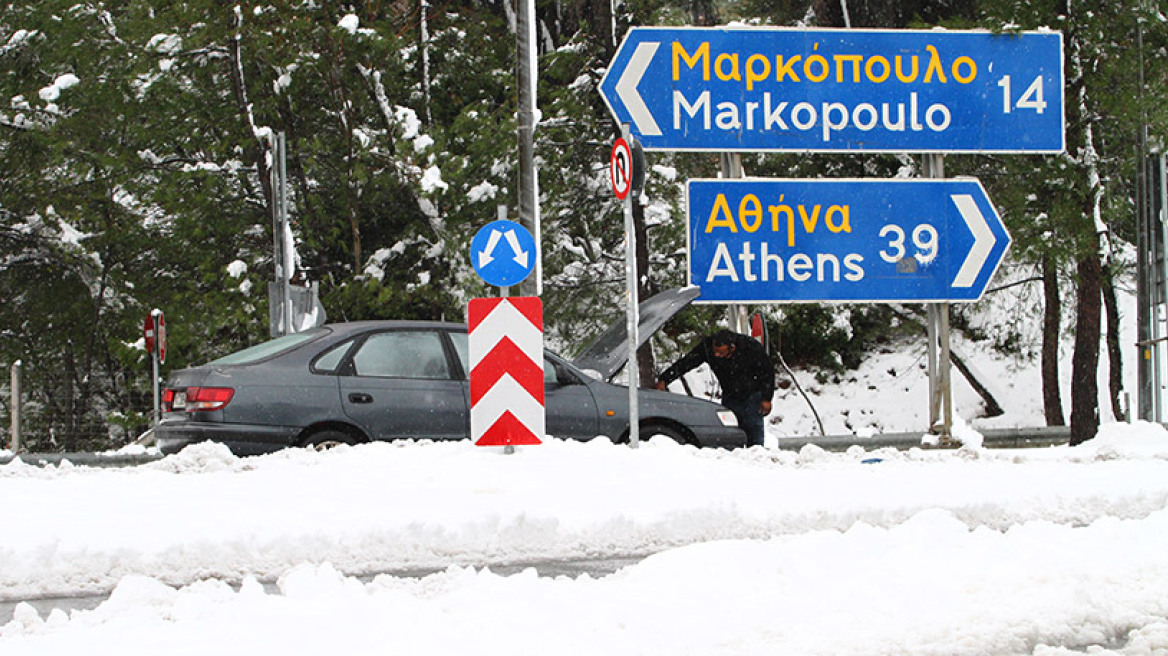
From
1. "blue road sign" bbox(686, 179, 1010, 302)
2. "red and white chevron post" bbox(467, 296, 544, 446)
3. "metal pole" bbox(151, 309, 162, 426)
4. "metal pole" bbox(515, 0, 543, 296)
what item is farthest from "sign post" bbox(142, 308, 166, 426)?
"red and white chevron post" bbox(467, 296, 544, 446)

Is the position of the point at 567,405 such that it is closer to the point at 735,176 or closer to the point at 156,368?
the point at 735,176

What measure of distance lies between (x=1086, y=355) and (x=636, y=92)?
9.10 metres

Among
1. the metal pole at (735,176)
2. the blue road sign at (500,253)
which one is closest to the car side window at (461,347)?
the blue road sign at (500,253)

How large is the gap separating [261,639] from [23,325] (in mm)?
27649

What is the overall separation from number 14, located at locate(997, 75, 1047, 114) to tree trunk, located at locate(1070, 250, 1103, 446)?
495 centimetres

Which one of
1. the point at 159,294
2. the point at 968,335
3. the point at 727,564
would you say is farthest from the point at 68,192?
the point at 727,564

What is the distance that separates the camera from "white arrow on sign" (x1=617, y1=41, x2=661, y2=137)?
44.7ft

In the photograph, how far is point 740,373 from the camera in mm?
12766

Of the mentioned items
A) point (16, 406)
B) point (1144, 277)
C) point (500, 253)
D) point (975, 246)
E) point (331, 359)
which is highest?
point (975, 246)

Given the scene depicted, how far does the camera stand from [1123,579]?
5.20 m

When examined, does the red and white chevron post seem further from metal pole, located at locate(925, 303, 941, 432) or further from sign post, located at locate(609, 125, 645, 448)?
metal pole, located at locate(925, 303, 941, 432)

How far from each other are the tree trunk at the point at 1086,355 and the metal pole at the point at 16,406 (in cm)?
1520

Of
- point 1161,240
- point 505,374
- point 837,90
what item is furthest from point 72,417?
point 1161,240

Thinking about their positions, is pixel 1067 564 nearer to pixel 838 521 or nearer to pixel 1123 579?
pixel 1123 579
